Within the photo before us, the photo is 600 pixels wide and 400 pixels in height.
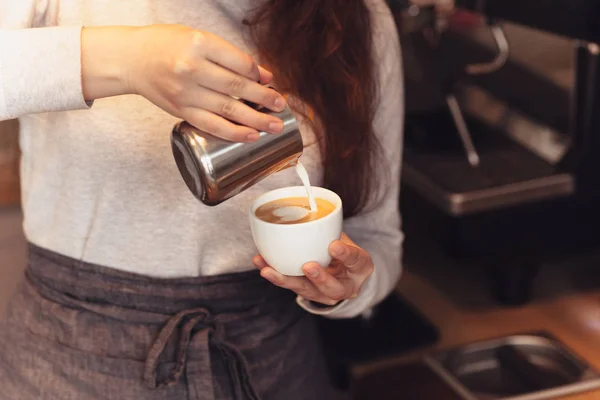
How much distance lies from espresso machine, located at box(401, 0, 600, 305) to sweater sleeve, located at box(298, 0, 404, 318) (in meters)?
0.19

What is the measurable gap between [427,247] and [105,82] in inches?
32.5

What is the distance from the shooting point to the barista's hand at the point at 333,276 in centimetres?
79

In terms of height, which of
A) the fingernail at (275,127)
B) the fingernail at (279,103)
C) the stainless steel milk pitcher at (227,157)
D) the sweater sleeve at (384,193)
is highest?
the fingernail at (279,103)

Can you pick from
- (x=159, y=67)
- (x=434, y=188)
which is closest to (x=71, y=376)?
(x=159, y=67)

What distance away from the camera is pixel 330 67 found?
982 millimetres

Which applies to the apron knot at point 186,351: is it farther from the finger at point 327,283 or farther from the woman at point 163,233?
the finger at point 327,283

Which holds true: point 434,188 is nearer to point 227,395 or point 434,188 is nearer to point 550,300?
point 550,300

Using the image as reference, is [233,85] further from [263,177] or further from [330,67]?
[330,67]

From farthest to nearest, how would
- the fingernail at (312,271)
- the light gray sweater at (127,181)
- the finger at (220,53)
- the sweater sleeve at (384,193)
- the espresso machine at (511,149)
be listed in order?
the espresso machine at (511,149)
the sweater sleeve at (384,193)
the light gray sweater at (127,181)
the fingernail at (312,271)
the finger at (220,53)

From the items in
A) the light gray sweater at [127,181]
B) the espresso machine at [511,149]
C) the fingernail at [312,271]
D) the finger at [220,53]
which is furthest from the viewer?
the espresso machine at [511,149]

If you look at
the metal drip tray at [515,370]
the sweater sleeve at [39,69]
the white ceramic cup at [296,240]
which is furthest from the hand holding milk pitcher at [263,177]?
the metal drip tray at [515,370]

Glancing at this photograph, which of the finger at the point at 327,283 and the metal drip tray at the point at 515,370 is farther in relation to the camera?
the metal drip tray at the point at 515,370

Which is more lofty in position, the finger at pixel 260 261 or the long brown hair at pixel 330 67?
the long brown hair at pixel 330 67

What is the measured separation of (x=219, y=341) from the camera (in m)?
0.95
